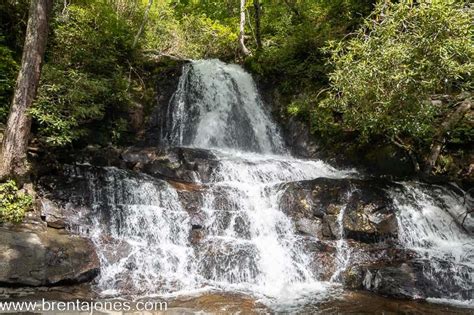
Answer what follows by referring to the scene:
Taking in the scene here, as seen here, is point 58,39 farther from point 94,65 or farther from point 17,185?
point 17,185

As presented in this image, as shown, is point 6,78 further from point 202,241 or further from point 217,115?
point 217,115

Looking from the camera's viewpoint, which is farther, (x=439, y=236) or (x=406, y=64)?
(x=439, y=236)

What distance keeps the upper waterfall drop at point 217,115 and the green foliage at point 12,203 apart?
6712 mm

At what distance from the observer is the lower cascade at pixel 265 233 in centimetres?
729

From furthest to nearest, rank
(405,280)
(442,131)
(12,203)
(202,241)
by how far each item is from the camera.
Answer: (442,131) < (202,241) < (12,203) < (405,280)

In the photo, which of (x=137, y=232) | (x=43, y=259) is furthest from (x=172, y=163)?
(x=43, y=259)

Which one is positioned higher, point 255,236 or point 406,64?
point 406,64

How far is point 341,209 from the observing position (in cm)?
922

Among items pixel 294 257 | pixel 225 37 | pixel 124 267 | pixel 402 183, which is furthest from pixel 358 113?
pixel 225 37

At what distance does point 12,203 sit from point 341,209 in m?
6.94

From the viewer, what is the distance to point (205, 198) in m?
9.29

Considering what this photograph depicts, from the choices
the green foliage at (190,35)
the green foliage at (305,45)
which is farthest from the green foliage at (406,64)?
the green foliage at (190,35)

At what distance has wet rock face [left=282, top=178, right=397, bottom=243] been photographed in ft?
29.0

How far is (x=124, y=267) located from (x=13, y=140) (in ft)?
11.4
